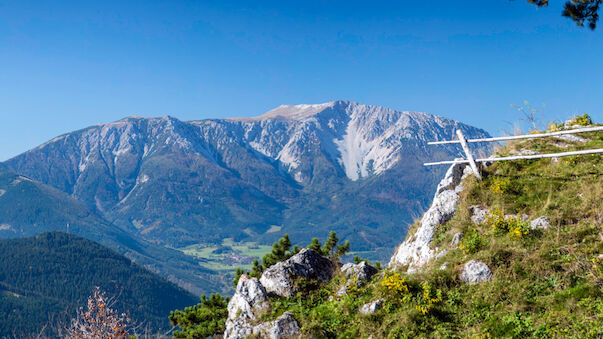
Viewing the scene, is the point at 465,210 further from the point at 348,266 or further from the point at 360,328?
the point at 360,328

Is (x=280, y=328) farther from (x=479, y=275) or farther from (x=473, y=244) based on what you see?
(x=473, y=244)

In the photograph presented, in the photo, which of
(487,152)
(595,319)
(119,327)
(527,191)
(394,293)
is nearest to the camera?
(595,319)

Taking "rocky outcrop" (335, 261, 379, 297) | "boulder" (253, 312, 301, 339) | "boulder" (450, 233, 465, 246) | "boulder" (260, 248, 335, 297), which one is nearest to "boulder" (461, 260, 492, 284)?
"boulder" (450, 233, 465, 246)

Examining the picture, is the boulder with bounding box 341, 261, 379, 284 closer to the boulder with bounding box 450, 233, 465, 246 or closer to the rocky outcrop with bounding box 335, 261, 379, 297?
the rocky outcrop with bounding box 335, 261, 379, 297

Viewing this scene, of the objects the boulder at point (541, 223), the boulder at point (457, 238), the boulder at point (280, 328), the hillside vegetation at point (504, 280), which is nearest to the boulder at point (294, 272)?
the hillside vegetation at point (504, 280)

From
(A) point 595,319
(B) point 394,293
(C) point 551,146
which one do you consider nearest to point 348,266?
(B) point 394,293

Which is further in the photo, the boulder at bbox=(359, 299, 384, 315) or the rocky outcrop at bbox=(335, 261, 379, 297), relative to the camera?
the rocky outcrop at bbox=(335, 261, 379, 297)

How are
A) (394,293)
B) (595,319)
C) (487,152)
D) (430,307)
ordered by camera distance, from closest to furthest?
(595,319) → (430,307) → (394,293) → (487,152)
